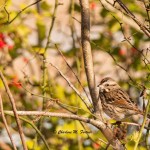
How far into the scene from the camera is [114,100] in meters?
6.22

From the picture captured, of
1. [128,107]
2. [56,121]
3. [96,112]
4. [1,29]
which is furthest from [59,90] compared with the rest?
[96,112]

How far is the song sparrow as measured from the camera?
5.69 metres

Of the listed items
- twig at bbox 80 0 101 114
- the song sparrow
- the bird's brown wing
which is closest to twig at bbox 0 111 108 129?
twig at bbox 80 0 101 114

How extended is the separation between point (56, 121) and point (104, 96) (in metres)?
0.81

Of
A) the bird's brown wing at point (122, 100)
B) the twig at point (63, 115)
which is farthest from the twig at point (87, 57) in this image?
the bird's brown wing at point (122, 100)

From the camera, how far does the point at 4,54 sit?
6.60 m

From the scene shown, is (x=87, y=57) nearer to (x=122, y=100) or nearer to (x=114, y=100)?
(x=122, y=100)

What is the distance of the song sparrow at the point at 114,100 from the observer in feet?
18.7

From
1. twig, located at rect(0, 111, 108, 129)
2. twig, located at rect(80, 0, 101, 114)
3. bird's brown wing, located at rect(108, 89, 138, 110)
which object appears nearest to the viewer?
twig, located at rect(0, 111, 108, 129)

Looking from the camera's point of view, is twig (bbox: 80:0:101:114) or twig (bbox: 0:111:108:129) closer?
twig (bbox: 0:111:108:129)

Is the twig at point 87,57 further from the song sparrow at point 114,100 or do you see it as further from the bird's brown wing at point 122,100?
the bird's brown wing at point 122,100

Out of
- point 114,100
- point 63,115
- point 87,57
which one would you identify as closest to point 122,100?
point 114,100

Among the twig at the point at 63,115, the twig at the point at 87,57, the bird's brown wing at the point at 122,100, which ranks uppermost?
the twig at the point at 87,57

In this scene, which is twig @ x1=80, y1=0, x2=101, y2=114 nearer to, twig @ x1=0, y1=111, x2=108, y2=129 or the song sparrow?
twig @ x1=0, y1=111, x2=108, y2=129
